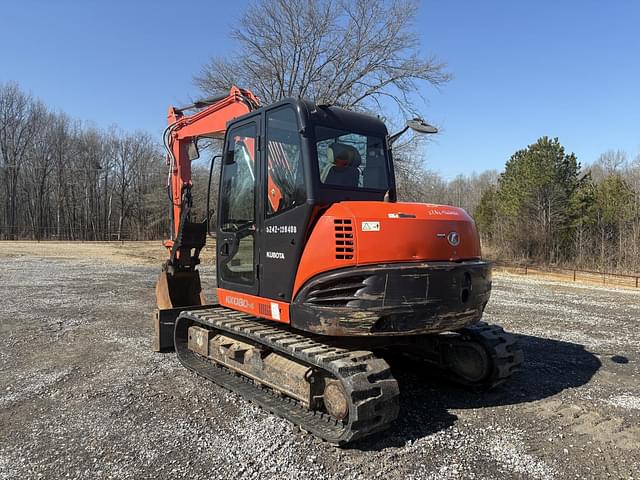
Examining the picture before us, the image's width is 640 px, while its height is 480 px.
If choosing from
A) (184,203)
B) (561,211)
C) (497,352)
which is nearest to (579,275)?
(561,211)

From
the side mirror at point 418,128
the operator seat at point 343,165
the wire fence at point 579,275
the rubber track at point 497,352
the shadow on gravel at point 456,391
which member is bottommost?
the shadow on gravel at point 456,391

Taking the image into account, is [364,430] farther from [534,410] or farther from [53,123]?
[53,123]

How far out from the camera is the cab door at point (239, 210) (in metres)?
4.94

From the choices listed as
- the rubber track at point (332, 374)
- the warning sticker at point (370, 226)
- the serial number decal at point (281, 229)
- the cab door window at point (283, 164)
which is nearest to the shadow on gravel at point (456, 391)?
the rubber track at point (332, 374)

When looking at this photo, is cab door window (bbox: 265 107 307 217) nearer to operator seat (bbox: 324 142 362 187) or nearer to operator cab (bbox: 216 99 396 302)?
operator cab (bbox: 216 99 396 302)

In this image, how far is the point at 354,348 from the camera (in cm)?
473

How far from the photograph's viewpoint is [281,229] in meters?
4.52

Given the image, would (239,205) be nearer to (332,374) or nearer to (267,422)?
(332,374)

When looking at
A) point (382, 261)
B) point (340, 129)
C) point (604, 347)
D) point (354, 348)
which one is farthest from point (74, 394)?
point (604, 347)

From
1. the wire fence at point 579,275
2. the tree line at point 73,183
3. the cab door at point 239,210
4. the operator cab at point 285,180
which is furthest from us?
the tree line at point 73,183

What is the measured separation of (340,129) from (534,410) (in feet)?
11.4

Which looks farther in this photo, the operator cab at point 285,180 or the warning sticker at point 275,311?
the warning sticker at point 275,311

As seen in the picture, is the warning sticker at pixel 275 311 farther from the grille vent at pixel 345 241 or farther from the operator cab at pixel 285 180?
the grille vent at pixel 345 241

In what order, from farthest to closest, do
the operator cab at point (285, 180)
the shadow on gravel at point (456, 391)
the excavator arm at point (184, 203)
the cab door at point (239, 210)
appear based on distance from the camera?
1. the excavator arm at point (184, 203)
2. the cab door at point (239, 210)
3. the operator cab at point (285, 180)
4. the shadow on gravel at point (456, 391)
